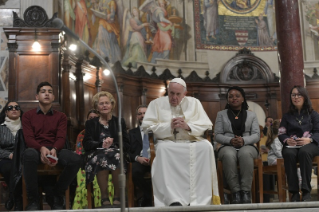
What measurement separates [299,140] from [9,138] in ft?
11.8

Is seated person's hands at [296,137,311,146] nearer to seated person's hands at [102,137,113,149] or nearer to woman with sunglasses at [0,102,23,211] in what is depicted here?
seated person's hands at [102,137,113,149]

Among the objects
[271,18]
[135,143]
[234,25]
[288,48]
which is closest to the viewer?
[135,143]

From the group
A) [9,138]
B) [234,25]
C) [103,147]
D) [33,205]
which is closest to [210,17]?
[234,25]

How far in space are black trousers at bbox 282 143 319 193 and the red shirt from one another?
106 inches

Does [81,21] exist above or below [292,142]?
above

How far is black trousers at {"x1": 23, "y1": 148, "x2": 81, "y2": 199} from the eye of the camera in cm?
539

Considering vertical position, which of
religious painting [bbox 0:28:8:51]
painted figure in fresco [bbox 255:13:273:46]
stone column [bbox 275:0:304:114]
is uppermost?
painted figure in fresco [bbox 255:13:273:46]

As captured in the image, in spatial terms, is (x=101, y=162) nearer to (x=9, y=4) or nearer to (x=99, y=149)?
(x=99, y=149)

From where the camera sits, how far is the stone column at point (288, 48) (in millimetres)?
8508

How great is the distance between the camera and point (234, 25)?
15.8 meters

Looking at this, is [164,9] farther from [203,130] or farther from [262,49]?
[203,130]

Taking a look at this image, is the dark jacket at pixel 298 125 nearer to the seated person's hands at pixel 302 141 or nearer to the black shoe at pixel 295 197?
the seated person's hands at pixel 302 141

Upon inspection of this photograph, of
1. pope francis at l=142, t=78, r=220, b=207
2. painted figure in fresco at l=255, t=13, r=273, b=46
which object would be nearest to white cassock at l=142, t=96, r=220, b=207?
pope francis at l=142, t=78, r=220, b=207

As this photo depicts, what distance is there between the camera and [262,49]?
15.7 m
